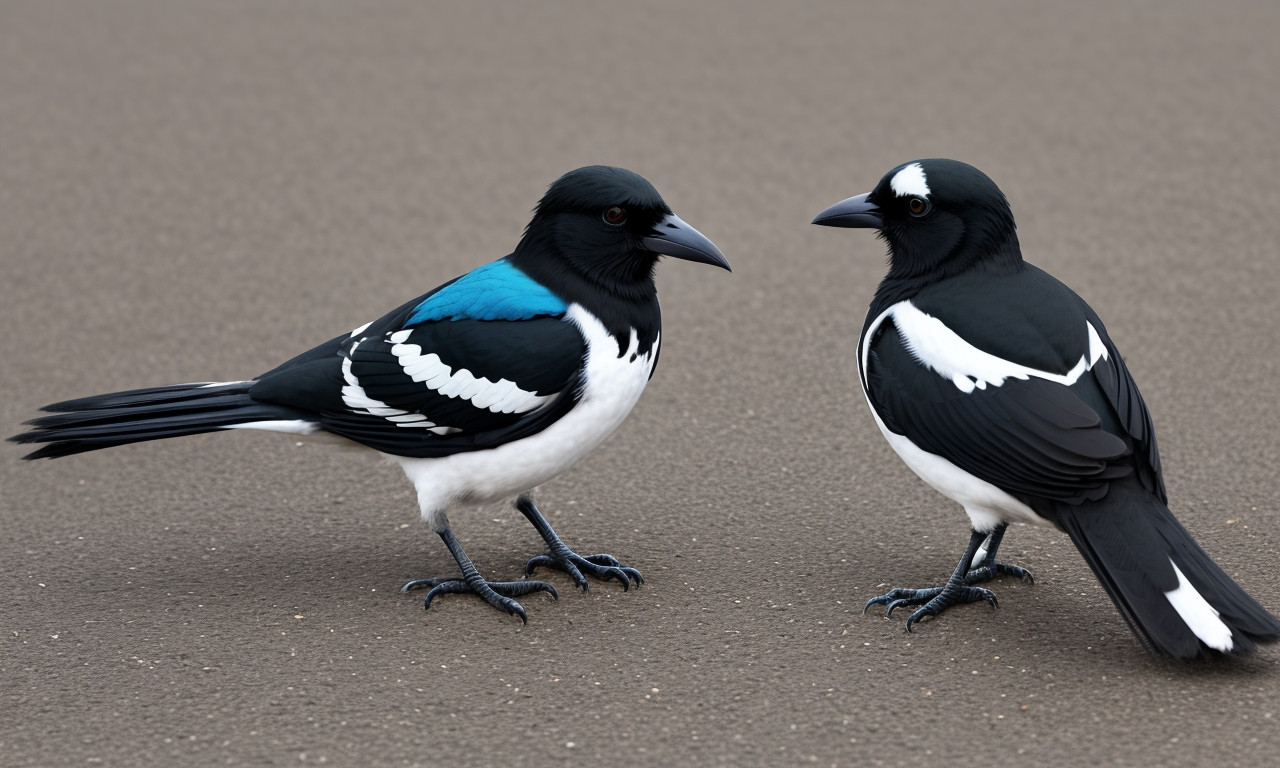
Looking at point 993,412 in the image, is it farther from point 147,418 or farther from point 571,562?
point 147,418

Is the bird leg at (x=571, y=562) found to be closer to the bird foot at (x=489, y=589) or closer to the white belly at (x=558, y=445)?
the bird foot at (x=489, y=589)

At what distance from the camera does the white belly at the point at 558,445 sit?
4305mm

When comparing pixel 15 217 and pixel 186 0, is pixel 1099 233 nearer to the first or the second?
pixel 15 217

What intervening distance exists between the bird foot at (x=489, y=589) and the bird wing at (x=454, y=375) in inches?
17.7

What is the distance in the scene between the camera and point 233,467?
18.6 feet

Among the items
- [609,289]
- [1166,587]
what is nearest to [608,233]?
[609,289]

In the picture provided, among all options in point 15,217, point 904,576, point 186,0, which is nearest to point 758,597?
point 904,576

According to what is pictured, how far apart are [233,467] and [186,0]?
8.13m

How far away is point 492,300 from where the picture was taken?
4.40 meters

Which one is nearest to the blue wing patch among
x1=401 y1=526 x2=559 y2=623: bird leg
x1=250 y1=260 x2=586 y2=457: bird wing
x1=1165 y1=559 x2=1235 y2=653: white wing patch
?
x1=250 y1=260 x2=586 y2=457: bird wing

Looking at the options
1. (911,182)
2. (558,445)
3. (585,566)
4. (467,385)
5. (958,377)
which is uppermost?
(911,182)

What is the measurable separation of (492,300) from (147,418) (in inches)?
44.8

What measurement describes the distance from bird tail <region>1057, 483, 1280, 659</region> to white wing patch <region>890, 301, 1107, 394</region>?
17.0 inches

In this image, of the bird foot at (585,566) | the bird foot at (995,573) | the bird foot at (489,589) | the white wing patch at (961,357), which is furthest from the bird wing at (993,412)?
the bird foot at (489,589)
